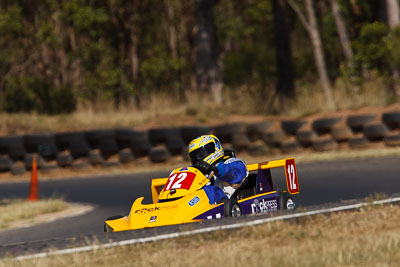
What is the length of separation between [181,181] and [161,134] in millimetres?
9348

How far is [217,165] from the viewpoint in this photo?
9.24 metres

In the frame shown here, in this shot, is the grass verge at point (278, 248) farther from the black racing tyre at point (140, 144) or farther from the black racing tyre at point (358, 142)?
the black racing tyre at point (140, 144)

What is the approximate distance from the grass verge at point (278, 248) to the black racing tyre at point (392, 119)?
870 cm

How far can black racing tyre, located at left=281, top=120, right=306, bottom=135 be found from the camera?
17188 mm

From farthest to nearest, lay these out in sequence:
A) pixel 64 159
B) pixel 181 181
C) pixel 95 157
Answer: pixel 64 159 < pixel 95 157 < pixel 181 181

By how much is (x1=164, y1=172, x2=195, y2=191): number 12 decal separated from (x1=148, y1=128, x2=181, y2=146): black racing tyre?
8886 millimetres

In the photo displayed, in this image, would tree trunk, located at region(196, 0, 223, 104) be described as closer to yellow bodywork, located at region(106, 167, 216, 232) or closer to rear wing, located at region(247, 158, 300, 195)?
rear wing, located at region(247, 158, 300, 195)

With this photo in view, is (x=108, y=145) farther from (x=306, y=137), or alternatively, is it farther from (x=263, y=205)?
(x=263, y=205)

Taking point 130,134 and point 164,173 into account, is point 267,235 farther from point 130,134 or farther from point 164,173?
point 130,134

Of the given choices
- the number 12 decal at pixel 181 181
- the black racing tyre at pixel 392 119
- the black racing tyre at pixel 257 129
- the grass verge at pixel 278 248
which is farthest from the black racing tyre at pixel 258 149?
the grass verge at pixel 278 248

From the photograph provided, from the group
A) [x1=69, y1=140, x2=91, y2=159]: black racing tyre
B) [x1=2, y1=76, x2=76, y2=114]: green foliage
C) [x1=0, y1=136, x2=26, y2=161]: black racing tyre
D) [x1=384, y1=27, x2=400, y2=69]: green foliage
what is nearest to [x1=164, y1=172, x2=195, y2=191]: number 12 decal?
[x1=69, y1=140, x2=91, y2=159]: black racing tyre

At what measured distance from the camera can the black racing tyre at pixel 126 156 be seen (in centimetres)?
1859

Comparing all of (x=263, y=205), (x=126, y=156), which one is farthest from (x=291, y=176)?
(x=126, y=156)

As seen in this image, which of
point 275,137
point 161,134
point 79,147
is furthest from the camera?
point 79,147
